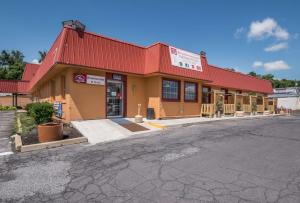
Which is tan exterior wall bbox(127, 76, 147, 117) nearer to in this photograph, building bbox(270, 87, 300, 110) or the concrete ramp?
the concrete ramp

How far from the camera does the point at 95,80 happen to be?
39.8ft

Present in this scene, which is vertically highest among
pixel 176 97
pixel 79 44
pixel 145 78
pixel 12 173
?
pixel 79 44

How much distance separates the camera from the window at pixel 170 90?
14188mm

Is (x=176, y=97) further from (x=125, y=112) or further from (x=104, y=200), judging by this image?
(x=104, y=200)

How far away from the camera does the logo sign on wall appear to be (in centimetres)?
1443

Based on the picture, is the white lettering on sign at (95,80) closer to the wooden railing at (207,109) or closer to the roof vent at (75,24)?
the roof vent at (75,24)

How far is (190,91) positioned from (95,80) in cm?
751

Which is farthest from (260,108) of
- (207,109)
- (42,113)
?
(42,113)

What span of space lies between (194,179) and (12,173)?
166 inches

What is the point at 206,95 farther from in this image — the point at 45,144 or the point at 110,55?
the point at 45,144

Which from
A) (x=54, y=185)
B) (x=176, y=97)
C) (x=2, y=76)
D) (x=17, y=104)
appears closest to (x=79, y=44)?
(x=176, y=97)

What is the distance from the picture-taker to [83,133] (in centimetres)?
906

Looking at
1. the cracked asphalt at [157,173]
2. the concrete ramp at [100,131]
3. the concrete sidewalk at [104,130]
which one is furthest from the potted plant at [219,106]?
the cracked asphalt at [157,173]

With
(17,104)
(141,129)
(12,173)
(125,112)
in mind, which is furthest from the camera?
Answer: (17,104)
